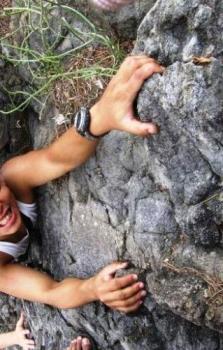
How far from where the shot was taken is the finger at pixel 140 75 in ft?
8.50

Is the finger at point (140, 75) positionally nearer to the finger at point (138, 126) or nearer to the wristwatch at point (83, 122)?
the finger at point (138, 126)

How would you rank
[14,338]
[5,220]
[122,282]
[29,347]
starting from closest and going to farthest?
[122,282], [5,220], [29,347], [14,338]

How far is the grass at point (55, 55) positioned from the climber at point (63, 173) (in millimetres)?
405

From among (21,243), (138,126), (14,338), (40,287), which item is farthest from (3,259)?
(138,126)

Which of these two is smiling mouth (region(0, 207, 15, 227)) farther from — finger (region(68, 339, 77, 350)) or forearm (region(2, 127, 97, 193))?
finger (region(68, 339, 77, 350))

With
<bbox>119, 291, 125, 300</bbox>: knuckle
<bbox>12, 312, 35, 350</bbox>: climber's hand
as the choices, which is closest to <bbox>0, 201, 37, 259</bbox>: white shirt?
<bbox>12, 312, 35, 350</bbox>: climber's hand

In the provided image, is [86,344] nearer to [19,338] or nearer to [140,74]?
[19,338]

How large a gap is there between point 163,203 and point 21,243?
137 centimetres

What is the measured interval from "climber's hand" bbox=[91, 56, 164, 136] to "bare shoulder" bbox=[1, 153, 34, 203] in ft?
3.24

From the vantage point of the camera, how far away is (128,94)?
8.74ft

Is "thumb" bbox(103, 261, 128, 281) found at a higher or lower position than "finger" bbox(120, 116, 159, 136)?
lower

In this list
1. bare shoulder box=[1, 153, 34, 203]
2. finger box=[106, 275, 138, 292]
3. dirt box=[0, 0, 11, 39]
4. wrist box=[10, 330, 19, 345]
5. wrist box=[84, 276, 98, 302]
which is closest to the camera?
finger box=[106, 275, 138, 292]

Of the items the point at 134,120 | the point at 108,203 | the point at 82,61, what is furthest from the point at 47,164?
the point at 134,120

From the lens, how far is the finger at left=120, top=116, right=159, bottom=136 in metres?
2.62
